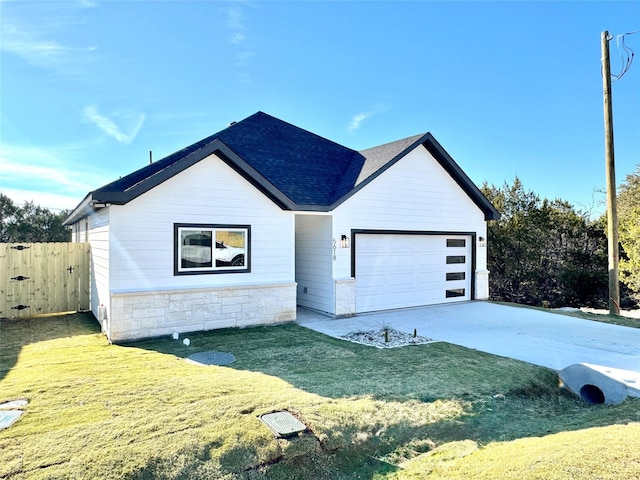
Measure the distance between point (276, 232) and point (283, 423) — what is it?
21.2 feet

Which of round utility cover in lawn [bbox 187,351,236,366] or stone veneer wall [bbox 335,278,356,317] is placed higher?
stone veneer wall [bbox 335,278,356,317]

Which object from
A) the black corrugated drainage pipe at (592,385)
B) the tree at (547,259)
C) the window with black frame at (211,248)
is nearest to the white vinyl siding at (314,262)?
the window with black frame at (211,248)

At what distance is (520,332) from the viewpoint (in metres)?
9.71

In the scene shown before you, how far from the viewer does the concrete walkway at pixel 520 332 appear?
24.5 ft

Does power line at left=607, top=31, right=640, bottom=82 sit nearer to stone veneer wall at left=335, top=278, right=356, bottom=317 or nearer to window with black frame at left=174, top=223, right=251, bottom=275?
stone veneer wall at left=335, top=278, right=356, bottom=317

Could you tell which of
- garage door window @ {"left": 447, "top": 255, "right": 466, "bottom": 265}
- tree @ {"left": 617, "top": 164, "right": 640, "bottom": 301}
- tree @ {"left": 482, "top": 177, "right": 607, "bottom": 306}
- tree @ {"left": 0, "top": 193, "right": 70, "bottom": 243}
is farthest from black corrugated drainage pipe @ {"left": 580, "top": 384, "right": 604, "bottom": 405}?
tree @ {"left": 0, "top": 193, "right": 70, "bottom": 243}

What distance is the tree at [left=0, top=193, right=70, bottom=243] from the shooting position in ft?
75.9

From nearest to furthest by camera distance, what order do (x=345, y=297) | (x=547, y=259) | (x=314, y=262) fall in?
1. (x=345, y=297)
2. (x=314, y=262)
3. (x=547, y=259)

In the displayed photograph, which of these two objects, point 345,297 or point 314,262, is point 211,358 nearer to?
point 345,297

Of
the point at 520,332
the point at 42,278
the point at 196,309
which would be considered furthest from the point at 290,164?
the point at 520,332

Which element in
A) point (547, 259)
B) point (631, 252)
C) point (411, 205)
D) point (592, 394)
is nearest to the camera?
point (592, 394)

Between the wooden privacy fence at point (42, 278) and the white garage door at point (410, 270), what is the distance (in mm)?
8145

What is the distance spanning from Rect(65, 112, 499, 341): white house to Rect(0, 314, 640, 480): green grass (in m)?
1.76

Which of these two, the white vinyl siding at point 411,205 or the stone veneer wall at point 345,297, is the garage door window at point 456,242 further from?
the stone veneer wall at point 345,297
